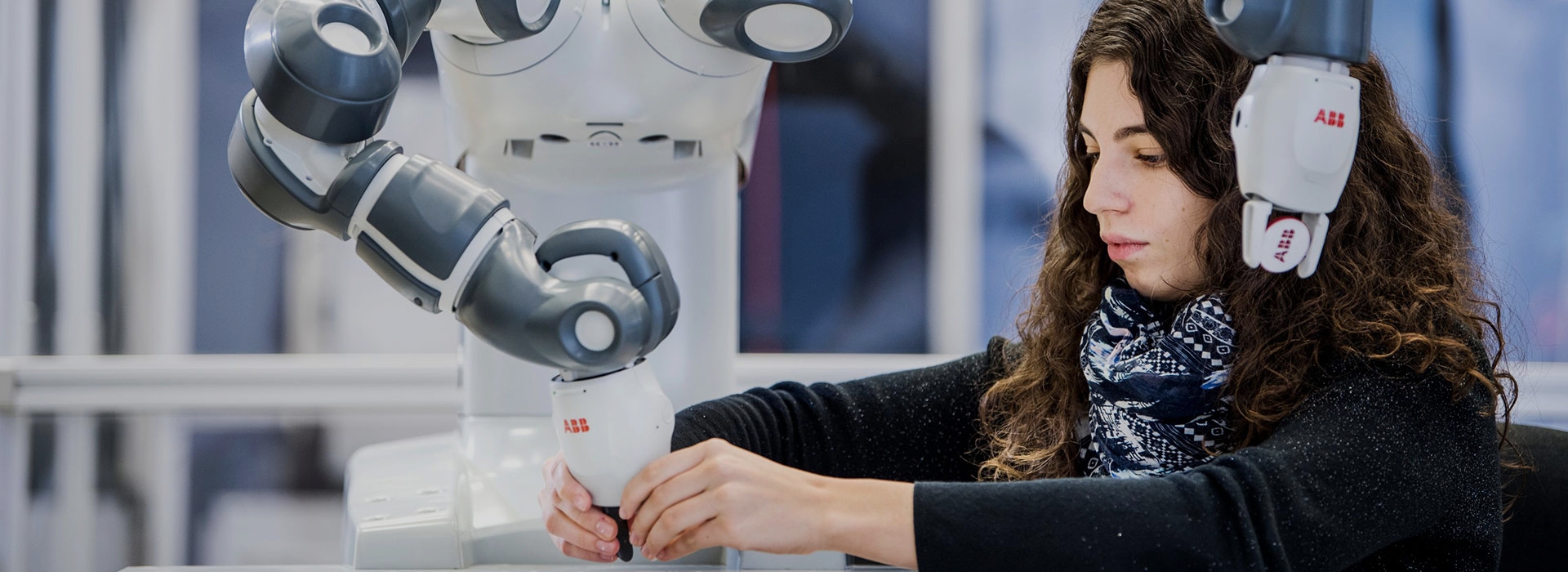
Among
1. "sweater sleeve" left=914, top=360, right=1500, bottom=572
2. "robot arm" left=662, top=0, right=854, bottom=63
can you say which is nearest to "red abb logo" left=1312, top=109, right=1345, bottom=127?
"sweater sleeve" left=914, top=360, right=1500, bottom=572

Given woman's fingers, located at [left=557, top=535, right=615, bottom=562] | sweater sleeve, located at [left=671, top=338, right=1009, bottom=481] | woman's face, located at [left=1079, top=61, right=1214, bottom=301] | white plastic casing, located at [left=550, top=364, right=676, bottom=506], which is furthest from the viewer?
sweater sleeve, located at [left=671, top=338, right=1009, bottom=481]

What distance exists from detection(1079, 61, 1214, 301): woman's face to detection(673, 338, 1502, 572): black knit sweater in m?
0.16

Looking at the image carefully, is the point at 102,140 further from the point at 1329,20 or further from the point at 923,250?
the point at 1329,20

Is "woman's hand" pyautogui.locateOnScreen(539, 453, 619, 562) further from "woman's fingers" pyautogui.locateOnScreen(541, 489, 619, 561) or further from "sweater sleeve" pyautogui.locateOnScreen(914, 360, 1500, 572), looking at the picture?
"sweater sleeve" pyautogui.locateOnScreen(914, 360, 1500, 572)

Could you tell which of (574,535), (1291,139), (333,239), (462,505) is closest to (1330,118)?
(1291,139)

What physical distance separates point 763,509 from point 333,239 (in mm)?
1690

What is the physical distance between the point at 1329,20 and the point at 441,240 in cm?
53

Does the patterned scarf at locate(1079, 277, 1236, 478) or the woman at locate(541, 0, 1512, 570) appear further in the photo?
the patterned scarf at locate(1079, 277, 1236, 478)

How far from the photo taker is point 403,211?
0.68m

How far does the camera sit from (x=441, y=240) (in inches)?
26.4

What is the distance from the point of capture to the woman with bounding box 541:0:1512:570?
75 cm

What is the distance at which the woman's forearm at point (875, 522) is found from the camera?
0.76 metres

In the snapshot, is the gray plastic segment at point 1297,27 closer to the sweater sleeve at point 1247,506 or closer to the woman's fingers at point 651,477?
the sweater sleeve at point 1247,506

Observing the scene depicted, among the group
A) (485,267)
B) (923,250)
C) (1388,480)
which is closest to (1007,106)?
(923,250)
